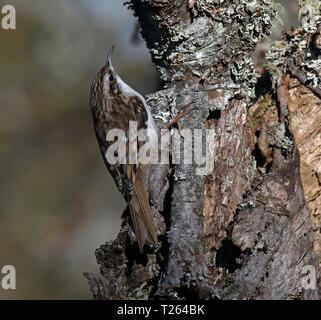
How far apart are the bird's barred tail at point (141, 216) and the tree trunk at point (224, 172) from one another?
0.19ft

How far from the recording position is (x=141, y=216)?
3.14m

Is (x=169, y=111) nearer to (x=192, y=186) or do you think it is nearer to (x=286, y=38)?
(x=192, y=186)

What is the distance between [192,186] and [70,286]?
2.76 m

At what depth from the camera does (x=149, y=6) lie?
3.06 metres

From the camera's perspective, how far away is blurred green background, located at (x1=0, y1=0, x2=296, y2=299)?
220 inches

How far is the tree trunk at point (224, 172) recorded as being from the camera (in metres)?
2.86

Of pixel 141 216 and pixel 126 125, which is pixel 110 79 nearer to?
pixel 126 125

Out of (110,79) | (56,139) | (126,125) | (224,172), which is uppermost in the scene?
(56,139)


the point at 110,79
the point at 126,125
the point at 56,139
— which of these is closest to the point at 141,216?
the point at 126,125

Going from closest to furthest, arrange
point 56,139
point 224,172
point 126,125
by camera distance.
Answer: point 224,172 → point 126,125 → point 56,139

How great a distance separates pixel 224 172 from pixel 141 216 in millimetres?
465

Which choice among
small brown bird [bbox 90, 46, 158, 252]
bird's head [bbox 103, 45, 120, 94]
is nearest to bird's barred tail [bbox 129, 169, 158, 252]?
small brown bird [bbox 90, 46, 158, 252]

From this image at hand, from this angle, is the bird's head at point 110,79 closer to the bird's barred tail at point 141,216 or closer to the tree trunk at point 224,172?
the tree trunk at point 224,172

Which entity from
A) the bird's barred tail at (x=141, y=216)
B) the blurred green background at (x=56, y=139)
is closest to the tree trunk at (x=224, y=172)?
the bird's barred tail at (x=141, y=216)
